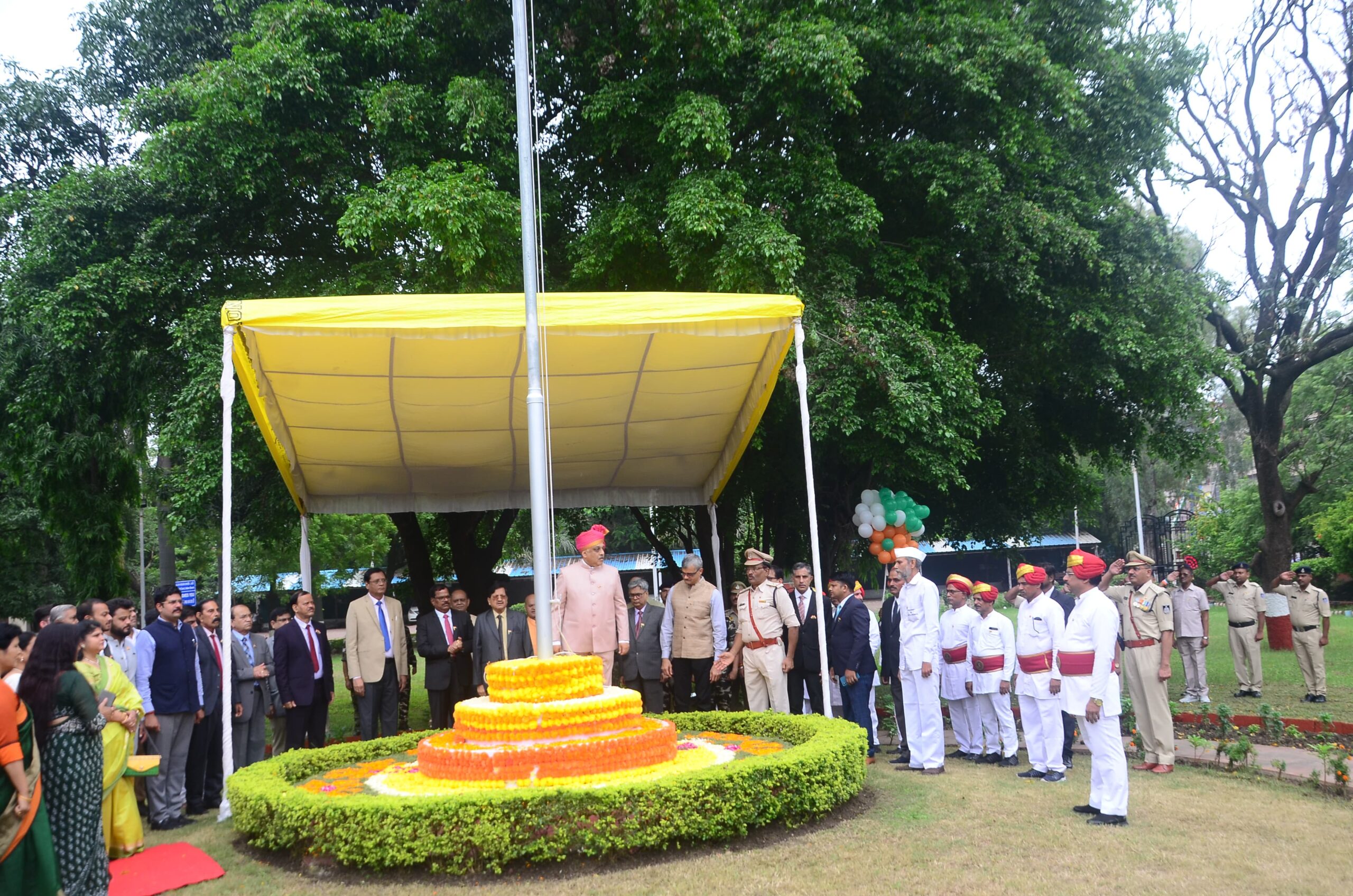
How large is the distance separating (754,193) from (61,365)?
29.7 feet

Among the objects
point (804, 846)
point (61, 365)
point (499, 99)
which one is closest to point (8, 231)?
point (61, 365)

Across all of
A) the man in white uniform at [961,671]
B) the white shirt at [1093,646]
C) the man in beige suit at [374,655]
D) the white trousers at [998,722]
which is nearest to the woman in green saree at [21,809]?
the man in beige suit at [374,655]

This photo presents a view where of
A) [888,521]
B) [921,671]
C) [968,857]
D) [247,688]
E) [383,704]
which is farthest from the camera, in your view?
[888,521]

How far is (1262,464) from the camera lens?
59.6 feet

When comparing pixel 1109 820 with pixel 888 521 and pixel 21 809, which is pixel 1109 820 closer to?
pixel 21 809

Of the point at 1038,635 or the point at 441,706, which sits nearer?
the point at 1038,635

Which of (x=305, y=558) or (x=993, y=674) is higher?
(x=305, y=558)

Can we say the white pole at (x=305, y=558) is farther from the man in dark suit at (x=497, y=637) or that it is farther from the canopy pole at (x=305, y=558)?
the man in dark suit at (x=497, y=637)

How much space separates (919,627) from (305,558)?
6.62 meters

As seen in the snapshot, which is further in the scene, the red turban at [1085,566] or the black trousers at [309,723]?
the black trousers at [309,723]

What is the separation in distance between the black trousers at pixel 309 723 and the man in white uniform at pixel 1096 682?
6.10 metres

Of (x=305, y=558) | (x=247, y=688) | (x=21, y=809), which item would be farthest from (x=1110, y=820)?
(x=305, y=558)

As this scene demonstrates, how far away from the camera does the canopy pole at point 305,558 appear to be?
34.2 ft

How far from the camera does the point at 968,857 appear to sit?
5.21 m
